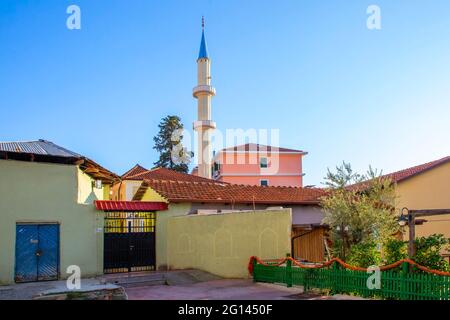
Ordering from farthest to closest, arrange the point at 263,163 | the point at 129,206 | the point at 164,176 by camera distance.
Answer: the point at 263,163, the point at 164,176, the point at 129,206

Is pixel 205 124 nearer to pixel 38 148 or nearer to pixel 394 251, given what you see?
pixel 38 148

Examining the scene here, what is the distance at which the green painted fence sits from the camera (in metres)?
10.5

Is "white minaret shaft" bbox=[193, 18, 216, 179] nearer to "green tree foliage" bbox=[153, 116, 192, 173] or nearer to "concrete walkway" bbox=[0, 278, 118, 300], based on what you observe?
"green tree foliage" bbox=[153, 116, 192, 173]

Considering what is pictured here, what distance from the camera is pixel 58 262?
16578 mm

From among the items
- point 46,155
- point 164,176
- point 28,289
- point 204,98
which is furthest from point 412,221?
point 204,98

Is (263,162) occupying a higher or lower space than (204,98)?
lower

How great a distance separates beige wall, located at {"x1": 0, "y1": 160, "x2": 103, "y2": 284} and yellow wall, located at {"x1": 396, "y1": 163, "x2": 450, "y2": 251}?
17669 mm

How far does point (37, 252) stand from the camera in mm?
16109

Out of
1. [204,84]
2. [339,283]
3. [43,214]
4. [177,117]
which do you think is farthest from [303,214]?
[177,117]

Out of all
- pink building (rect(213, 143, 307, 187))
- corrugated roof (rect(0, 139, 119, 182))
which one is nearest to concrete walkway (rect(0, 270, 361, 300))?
corrugated roof (rect(0, 139, 119, 182))

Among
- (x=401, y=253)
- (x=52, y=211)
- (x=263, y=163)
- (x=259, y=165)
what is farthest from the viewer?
(x=263, y=163)

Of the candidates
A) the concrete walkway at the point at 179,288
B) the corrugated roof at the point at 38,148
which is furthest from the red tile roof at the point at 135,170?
the concrete walkway at the point at 179,288

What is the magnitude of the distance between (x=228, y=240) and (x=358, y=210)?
203 inches

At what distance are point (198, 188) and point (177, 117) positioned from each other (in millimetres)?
28767
